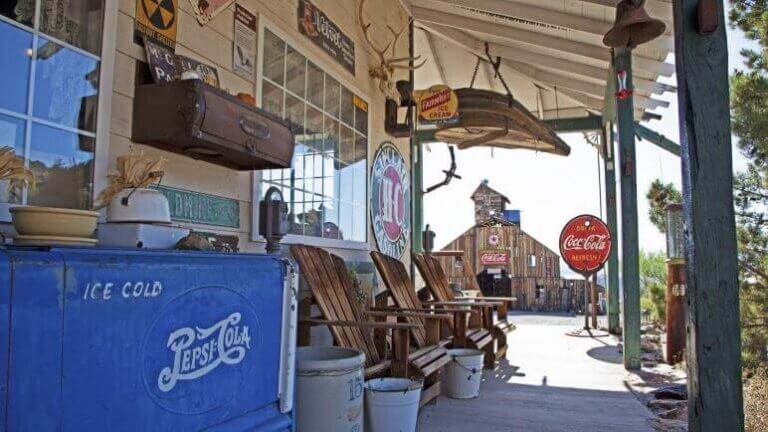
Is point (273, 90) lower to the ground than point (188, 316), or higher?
higher

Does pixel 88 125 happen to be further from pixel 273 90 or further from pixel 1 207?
pixel 273 90

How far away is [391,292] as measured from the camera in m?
4.57

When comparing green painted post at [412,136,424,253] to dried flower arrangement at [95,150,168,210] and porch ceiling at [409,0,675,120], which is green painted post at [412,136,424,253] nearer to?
porch ceiling at [409,0,675,120]

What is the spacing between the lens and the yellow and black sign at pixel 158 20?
2408mm

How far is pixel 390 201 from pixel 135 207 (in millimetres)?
3868

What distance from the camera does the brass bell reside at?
3.29 meters

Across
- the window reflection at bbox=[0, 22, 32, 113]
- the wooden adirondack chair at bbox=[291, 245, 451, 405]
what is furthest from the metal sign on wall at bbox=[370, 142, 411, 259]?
the window reflection at bbox=[0, 22, 32, 113]

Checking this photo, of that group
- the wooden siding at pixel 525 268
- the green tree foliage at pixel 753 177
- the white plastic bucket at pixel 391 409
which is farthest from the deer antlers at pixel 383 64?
the wooden siding at pixel 525 268

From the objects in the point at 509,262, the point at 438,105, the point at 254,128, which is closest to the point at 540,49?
the point at 438,105

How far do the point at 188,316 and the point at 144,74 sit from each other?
130cm

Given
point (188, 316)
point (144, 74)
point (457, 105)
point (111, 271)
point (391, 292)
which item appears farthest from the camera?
point (457, 105)

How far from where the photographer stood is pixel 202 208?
9.16ft

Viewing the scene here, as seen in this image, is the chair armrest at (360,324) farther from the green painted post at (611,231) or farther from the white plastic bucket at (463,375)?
the green painted post at (611,231)

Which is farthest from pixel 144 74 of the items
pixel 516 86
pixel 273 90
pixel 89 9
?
pixel 516 86
